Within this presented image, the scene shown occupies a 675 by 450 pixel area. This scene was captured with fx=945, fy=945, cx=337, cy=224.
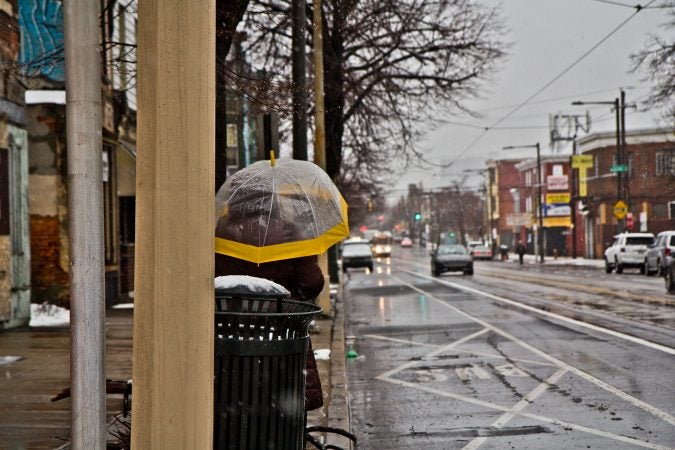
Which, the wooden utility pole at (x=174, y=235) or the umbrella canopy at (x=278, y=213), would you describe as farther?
the umbrella canopy at (x=278, y=213)

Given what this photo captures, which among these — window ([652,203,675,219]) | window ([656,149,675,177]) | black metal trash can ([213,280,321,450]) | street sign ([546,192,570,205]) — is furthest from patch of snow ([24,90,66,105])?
street sign ([546,192,570,205])

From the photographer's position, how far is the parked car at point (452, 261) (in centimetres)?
3981

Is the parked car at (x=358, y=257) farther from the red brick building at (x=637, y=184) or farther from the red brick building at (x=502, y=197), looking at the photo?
the red brick building at (x=502, y=197)

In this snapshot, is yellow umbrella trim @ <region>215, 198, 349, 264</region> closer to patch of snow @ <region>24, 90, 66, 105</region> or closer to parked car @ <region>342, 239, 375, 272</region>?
patch of snow @ <region>24, 90, 66, 105</region>

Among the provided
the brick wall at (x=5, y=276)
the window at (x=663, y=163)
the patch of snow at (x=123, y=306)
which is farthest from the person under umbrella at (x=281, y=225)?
the window at (x=663, y=163)

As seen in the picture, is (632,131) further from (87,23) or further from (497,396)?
(87,23)

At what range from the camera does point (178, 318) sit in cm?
388

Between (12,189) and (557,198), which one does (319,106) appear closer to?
(12,189)

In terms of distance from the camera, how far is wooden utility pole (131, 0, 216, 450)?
389 centimetres

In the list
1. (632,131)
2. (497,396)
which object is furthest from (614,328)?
(632,131)

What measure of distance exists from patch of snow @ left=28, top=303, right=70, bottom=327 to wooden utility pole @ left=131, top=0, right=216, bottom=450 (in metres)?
12.4

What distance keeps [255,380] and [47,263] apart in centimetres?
1442

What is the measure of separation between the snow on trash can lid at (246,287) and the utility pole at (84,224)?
1108 mm

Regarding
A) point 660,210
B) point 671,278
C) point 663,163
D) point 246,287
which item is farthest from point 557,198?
point 246,287
